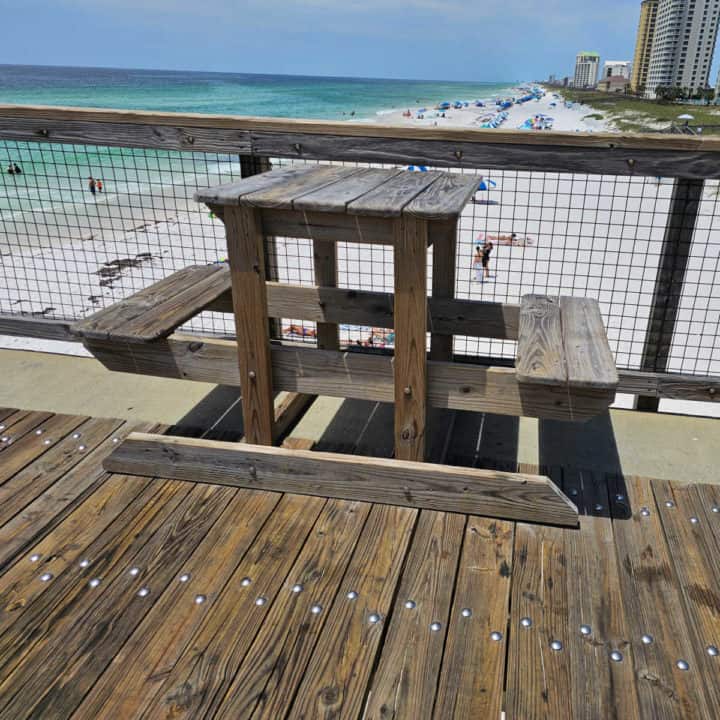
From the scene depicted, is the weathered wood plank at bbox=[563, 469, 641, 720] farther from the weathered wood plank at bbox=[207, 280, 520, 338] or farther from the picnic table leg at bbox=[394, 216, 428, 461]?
the weathered wood plank at bbox=[207, 280, 520, 338]

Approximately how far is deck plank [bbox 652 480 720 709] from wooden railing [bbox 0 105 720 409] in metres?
0.64

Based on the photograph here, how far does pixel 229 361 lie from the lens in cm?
261

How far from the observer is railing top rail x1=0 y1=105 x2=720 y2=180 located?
265 cm

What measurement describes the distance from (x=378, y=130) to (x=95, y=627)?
216 centimetres

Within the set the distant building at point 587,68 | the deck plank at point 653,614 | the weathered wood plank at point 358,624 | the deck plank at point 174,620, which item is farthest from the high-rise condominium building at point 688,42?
the deck plank at point 174,620

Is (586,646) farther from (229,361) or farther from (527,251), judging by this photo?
(527,251)

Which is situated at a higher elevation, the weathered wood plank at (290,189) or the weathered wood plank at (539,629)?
the weathered wood plank at (290,189)

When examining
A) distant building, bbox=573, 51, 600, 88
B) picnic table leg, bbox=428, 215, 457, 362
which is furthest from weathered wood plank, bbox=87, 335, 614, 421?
distant building, bbox=573, 51, 600, 88

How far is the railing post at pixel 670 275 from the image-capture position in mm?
2773

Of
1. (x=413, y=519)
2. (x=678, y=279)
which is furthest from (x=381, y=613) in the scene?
(x=678, y=279)

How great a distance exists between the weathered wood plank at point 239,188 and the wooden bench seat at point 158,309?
0.51 meters

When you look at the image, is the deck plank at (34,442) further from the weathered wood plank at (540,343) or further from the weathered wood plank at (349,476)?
the weathered wood plank at (540,343)

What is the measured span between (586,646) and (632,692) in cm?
16

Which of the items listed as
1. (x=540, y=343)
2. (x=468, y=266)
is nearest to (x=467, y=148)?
(x=540, y=343)
